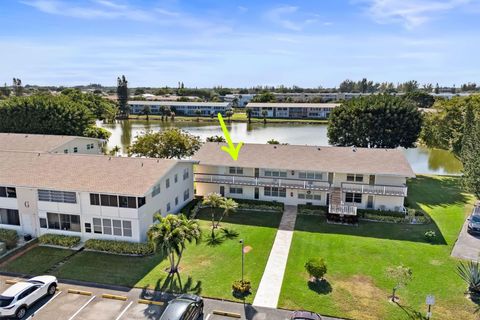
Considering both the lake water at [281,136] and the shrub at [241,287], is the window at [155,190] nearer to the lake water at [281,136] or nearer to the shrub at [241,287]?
the shrub at [241,287]

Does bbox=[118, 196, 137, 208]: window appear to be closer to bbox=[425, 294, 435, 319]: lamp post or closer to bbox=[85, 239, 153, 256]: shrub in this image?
bbox=[85, 239, 153, 256]: shrub

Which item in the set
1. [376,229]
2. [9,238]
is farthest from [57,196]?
[376,229]

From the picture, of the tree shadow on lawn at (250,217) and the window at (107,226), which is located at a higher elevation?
the window at (107,226)

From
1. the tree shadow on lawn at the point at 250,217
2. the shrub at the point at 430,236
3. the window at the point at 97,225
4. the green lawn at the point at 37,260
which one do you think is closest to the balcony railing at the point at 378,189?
the shrub at the point at 430,236

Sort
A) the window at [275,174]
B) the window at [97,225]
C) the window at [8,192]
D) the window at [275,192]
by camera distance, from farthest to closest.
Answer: the window at [275,174]
the window at [275,192]
the window at [8,192]
the window at [97,225]

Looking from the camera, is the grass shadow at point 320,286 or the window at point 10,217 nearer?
the grass shadow at point 320,286

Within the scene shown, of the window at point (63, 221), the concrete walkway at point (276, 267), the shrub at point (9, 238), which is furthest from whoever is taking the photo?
the window at point (63, 221)
